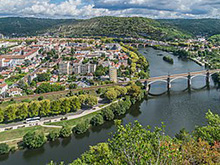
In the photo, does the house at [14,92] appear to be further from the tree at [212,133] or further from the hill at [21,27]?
the hill at [21,27]

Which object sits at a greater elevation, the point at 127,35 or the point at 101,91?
the point at 127,35

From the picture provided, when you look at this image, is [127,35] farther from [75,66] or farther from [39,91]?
[39,91]

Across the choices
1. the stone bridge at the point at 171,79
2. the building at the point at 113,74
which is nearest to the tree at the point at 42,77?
the building at the point at 113,74

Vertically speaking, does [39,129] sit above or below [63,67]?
below

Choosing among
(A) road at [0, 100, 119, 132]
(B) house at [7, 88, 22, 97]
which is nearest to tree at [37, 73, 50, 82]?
(B) house at [7, 88, 22, 97]

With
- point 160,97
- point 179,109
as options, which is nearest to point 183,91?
point 160,97

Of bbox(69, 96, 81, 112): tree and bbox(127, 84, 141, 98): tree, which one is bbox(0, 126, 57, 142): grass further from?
bbox(127, 84, 141, 98): tree

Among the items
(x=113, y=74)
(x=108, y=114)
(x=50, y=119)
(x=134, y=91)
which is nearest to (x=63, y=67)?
(x=113, y=74)

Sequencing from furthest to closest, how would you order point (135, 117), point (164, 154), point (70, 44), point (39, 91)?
point (70, 44) < point (39, 91) < point (135, 117) < point (164, 154)

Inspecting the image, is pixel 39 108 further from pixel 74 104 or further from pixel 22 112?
pixel 74 104
